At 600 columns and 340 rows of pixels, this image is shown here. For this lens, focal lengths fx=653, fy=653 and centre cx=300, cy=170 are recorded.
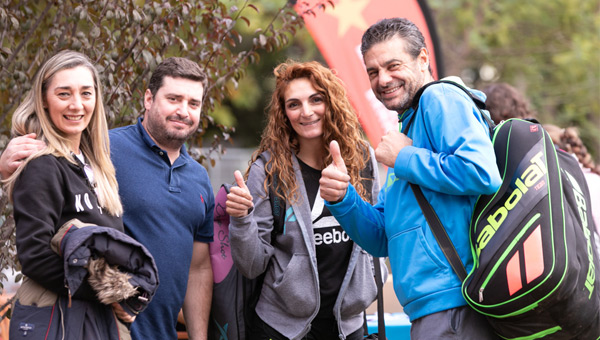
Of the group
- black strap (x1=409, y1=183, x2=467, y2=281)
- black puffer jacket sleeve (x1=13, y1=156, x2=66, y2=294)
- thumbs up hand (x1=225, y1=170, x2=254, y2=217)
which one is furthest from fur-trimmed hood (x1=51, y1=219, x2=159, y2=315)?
black strap (x1=409, y1=183, x2=467, y2=281)

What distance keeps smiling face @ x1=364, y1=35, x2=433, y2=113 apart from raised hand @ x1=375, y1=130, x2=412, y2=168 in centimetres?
17

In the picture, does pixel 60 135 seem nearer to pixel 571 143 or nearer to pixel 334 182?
pixel 334 182

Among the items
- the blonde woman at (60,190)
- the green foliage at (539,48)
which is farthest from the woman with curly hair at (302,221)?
the green foliage at (539,48)

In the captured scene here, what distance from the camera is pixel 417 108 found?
111 inches

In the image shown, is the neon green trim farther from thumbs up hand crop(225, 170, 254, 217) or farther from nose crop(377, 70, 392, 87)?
thumbs up hand crop(225, 170, 254, 217)

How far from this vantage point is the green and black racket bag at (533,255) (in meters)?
2.38

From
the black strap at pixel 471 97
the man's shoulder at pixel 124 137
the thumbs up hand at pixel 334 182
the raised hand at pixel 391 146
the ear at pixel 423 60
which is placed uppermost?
the ear at pixel 423 60

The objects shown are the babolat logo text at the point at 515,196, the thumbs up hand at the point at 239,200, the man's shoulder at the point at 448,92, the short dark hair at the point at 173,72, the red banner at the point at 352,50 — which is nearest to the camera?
the babolat logo text at the point at 515,196

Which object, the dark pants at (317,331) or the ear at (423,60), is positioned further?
the dark pants at (317,331)

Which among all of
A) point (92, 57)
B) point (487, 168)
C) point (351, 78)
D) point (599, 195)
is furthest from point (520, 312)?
point (351, 78)

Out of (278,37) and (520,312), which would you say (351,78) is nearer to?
(278,37)

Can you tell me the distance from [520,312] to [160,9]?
250 centimetres

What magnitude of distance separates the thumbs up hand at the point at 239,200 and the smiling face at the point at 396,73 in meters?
0.85

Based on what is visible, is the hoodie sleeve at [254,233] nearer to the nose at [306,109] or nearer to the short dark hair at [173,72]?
the nose at [306,109]
